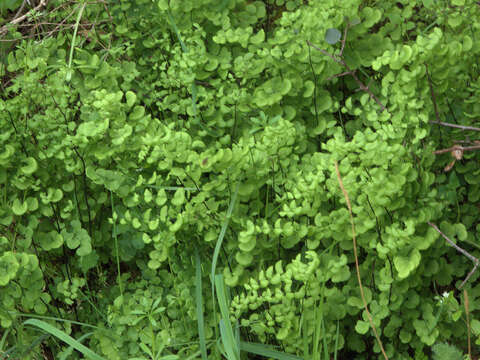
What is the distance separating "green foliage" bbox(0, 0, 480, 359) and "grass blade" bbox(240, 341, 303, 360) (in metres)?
0.01

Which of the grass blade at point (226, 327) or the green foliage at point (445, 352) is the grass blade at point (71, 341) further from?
the green foliage at point (445, 352)

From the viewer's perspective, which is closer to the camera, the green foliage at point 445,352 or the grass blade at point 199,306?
the green foliage at point 445,352

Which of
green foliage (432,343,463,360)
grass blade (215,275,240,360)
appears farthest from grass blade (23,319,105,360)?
green foliage (432,343,463,360)

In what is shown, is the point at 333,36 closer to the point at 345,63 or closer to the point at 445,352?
the point at 345,63

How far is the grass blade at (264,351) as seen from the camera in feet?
7.35

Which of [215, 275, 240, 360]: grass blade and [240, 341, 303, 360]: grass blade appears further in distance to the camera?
[240, 341, 303, 360]: grass blade

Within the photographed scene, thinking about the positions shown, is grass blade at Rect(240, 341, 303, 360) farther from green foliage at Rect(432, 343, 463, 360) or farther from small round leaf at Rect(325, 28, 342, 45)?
small round leaf at Rect(325, 28, 342, 45)

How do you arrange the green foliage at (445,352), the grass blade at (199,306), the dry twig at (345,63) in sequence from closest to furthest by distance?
the green foliage at (445,352) → the grass blade at (199,306) → the dry twig at (345,63)

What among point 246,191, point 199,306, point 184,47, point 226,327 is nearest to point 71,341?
point 199,306

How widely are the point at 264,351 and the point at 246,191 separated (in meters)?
0.63

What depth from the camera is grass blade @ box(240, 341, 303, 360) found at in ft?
7.35

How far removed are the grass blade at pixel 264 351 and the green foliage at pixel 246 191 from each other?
0.01 m

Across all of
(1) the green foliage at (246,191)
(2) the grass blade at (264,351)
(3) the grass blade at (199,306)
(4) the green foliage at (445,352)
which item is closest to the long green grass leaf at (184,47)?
(1) the green foliage at (246,191)

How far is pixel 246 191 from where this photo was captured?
7.73 feet
